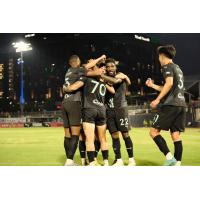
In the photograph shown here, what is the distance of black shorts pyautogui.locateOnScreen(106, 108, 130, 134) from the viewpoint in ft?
18.5

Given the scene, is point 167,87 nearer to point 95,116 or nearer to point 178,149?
point 178,149

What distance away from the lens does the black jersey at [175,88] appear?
214 inches

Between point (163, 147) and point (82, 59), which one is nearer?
point (163, 147)

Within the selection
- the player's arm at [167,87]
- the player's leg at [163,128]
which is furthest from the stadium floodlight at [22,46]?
the player's leg at [163,128]

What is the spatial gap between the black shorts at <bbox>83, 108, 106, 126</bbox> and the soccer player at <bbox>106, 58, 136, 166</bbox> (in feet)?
0.64

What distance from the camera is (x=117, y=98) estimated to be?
5.76m

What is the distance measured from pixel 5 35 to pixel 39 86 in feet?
5.81

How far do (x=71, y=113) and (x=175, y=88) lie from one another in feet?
4.96

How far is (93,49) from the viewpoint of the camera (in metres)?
6.78

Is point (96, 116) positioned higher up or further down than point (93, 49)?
further down

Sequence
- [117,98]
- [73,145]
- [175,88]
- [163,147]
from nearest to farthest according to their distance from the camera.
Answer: [163,147] → [73,145] → [175,88] → [117,98]

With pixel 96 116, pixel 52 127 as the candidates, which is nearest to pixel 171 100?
pixel 96 116

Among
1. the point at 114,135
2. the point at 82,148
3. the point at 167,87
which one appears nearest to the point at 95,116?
the point at 114,135
